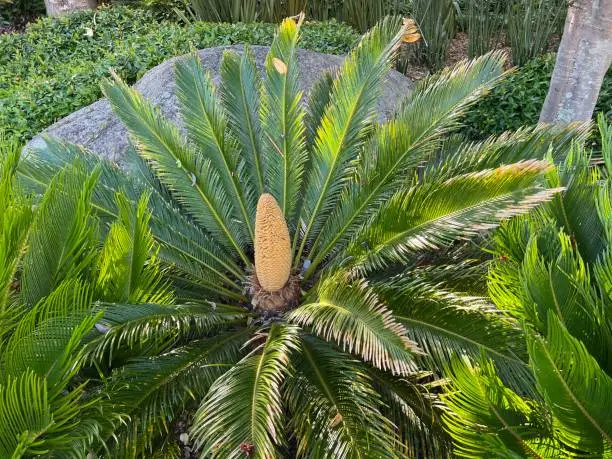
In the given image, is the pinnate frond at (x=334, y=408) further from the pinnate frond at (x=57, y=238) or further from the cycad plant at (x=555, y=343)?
the pinnate frond at (x=57, y=238)

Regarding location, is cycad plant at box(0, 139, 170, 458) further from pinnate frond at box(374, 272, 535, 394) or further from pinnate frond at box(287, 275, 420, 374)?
pinnate frond at box(374, 272, 535, 394)

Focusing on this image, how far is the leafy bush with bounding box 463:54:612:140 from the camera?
13.9ft

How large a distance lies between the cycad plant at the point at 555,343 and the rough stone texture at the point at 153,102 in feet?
6.58

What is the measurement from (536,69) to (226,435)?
13.8ft

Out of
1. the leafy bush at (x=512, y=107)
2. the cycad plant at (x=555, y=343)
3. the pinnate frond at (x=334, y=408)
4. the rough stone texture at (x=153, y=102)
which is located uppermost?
the cycad plant at (x=555, y=343)

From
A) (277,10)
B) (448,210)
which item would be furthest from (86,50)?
(448,210)

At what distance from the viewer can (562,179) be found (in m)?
1.65

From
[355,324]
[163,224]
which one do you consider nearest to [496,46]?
[163,224]

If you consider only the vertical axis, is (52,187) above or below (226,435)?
above

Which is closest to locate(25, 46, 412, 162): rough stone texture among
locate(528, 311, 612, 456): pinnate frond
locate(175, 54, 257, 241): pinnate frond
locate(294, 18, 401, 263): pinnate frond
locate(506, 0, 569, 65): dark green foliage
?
locate(175, 54, 257, 241): pinnate frond

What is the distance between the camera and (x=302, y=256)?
2676 mm

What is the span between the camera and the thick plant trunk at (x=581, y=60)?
3002 mm

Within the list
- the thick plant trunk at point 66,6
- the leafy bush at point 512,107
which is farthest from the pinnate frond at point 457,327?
the thick plant trunk at point 66,6

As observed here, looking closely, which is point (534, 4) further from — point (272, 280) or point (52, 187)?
point (52, 187)
